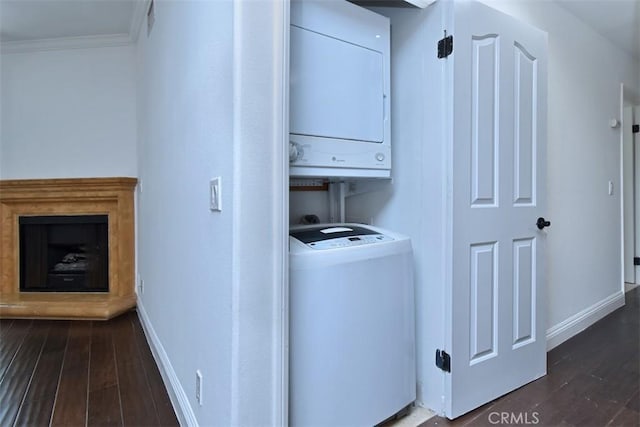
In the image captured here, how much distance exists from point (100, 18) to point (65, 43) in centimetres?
65

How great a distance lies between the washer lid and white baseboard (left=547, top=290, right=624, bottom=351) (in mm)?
1582

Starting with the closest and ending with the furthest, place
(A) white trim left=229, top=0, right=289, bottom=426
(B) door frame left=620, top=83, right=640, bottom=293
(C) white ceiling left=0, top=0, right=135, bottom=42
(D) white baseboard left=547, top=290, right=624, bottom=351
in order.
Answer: (A) white trim left=229, top=0, right=289, bottom=426 → (D) white baseboard left=547, top=290, right=624, bottom=351 → (C) white ceiling left=0, top=0, right=135, bottom=42 → (B) door frame left=620, top=83, right=640, bottom=293

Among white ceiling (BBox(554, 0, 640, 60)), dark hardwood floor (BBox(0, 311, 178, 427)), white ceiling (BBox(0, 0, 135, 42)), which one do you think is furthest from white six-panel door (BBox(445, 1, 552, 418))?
white ceiling (BBox(0, 0, 135, 42))

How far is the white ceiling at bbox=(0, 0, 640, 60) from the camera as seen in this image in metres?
2.70

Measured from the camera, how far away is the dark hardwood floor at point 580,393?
164 cm

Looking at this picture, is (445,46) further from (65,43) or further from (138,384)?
(65,43)

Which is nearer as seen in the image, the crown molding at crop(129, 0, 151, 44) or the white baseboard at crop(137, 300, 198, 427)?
the white baseboard at crop(137, 300, 198, 427)

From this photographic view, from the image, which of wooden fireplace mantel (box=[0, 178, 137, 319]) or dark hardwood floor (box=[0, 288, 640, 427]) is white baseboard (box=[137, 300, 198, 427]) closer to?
dark hardwood floor (box=[0, 288, 640, 427])

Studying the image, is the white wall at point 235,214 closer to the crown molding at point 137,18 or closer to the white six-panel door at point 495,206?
the white six-panel door at point 495,206

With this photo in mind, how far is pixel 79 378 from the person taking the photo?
203 centimetres

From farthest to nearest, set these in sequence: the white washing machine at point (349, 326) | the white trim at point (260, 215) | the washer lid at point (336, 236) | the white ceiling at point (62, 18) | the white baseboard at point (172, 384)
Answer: the white ceiling at point (62, 18)
the white baseboard at point (172, 384)
the washer lid at point (336, 236)
the white washing machine at point (349, 326)
the white trim at point (260, 215)
